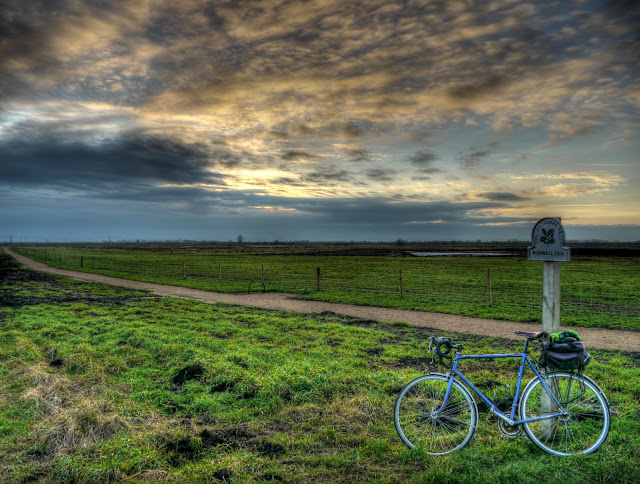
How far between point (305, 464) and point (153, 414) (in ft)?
9.52

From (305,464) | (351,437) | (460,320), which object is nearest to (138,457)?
(305,464)

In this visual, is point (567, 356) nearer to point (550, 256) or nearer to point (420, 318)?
point (550, 256)

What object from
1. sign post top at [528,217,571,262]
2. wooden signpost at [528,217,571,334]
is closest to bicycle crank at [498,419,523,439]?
wooden signpost at [528,217,571,334]

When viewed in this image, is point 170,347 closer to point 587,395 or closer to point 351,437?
point 351,437

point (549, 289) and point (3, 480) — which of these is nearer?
point (3, 480)

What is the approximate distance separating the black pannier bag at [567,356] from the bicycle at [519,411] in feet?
0.56

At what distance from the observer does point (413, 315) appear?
54.4 ft

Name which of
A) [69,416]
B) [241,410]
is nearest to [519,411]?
[241,410]

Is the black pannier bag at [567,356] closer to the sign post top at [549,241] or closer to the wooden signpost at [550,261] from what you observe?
the wooden signpost at [550,261]

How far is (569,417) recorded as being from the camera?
4.80 meters

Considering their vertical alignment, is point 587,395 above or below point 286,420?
above

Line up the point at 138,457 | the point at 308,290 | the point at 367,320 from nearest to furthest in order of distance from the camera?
the point at 138,457 → the point at 367,320 → the point at 308,290

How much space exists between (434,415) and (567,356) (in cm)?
177

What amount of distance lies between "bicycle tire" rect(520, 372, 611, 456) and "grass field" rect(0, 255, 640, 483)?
0.60 ft
